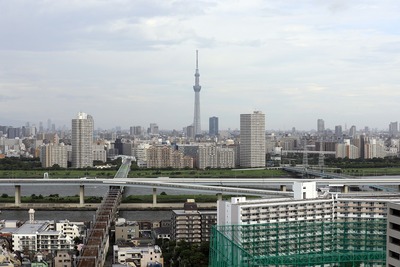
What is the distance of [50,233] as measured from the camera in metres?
7.71

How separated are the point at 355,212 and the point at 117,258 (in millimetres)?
2740

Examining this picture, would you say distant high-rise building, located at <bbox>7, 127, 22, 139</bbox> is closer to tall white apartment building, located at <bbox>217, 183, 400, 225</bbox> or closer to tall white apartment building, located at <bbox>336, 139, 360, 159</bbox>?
tall white apartment building, located at <bbox>336, 139, 360, 159</bbox>

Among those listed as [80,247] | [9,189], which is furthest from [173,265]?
[9,189]

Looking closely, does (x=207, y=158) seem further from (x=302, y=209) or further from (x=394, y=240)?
(x=394, y=240)

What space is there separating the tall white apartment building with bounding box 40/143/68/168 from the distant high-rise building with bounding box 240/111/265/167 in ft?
20.8

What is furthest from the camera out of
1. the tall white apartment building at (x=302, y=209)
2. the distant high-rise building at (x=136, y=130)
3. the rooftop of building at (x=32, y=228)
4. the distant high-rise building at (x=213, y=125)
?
the distant high-rise building at (x=213, y=125)

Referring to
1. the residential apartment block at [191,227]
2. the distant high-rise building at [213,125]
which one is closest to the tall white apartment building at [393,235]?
the residential apartment block at [191,227]

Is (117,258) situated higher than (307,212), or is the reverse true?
(307,212)

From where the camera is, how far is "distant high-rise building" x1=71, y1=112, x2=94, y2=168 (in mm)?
22562

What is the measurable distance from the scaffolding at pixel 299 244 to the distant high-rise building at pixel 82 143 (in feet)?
56.6

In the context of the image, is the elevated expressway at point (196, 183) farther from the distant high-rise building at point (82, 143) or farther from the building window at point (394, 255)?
the distant high-rise building at point (82, 143)

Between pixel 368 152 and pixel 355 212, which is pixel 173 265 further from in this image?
pixel 368 152

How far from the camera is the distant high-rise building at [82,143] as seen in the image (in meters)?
22.6

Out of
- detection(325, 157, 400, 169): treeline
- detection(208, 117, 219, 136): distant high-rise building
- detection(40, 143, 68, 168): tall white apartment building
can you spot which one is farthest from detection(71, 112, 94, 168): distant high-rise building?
detection(208, 117, 219, 136): distant high-rise building
